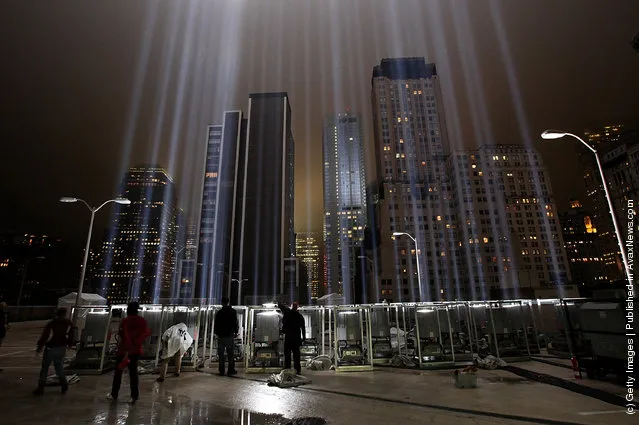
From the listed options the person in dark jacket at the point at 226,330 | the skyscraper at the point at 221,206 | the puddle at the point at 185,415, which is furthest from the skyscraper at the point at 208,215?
the puddle at the point at 185,415

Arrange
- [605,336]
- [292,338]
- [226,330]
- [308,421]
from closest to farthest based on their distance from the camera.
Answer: [308,421] < [605,336] < [226,330] < [292,338]

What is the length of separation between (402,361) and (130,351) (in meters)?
9.11

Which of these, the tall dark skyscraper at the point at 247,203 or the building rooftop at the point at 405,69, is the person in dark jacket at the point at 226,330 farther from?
the building rooftop at the point at 405,69

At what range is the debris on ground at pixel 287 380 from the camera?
8.78m

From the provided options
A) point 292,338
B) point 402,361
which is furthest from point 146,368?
point 402,361

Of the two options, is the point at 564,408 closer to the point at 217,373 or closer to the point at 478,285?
the point at 217,373

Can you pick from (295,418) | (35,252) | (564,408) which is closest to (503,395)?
(564,408)

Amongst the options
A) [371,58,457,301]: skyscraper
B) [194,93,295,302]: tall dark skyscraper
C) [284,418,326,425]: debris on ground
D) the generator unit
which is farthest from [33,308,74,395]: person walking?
[194,93,295,302]: tall dark skyscraper

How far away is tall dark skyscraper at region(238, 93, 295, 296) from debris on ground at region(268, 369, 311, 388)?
4227 inches

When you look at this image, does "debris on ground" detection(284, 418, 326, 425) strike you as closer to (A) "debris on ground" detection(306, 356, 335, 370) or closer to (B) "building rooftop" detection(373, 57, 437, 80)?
(A) "debris on ground" detection(306, 356, 335, 370)

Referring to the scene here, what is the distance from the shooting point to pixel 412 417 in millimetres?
6004

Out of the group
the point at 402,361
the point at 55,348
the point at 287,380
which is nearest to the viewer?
the point at 55,348

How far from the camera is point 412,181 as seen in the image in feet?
401

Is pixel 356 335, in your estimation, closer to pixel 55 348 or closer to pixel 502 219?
pixel 55 348
